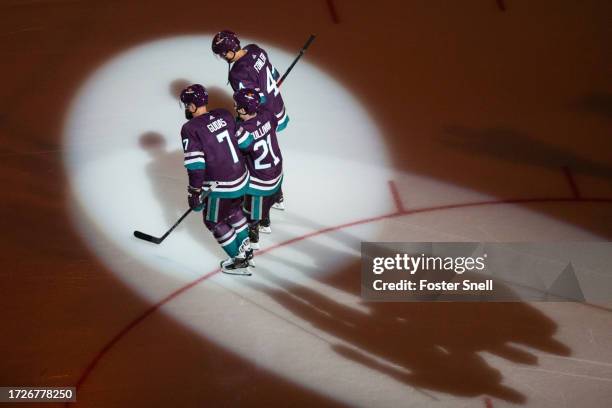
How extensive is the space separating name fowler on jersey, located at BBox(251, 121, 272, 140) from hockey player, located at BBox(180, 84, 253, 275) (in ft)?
0.46

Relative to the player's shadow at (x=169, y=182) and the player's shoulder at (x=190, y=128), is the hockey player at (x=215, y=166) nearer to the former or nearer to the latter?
the player's shoulder at (x=190, y=128)

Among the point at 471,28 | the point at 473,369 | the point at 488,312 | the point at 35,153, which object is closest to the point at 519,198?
the point at 488,312

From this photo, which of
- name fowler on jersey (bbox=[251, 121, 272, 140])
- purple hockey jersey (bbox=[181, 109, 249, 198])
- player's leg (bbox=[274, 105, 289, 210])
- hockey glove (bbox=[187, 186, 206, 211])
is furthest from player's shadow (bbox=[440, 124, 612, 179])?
hockey glove (bbox=[187, 186, 206, 211])

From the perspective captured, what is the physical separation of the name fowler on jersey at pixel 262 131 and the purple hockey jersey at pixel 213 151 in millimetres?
139

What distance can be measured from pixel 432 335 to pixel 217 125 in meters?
1.75

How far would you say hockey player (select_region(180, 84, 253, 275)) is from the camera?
19.1 ft

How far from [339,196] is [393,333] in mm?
1386

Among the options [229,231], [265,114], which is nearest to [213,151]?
[265,114]

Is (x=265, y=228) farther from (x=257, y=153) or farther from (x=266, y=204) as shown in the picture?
(x=257, y=153)

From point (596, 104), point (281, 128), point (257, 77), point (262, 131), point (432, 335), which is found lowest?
point (432, 335)

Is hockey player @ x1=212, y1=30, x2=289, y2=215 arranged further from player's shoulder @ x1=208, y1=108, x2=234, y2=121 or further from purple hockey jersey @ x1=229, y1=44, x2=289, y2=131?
player's shoulder @ x1=208, y1=108, x2=234, y2=121

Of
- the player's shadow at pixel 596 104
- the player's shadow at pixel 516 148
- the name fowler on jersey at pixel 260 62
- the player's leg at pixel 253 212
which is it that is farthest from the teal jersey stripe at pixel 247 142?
the player's shadow at pixel 596 104

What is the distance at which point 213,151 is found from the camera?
5.86m

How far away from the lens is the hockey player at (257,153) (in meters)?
5.95
